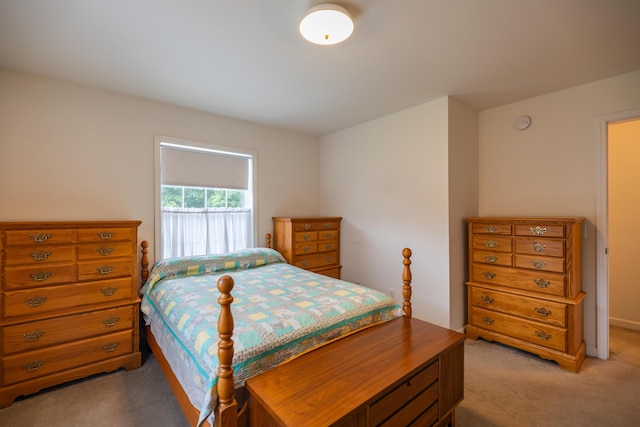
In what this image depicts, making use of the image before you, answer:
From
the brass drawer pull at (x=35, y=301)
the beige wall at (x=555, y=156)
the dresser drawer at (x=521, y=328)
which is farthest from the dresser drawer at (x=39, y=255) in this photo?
the beige wall at (x=555, y=156)

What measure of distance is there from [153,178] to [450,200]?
10.4 ft

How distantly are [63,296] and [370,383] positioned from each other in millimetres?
2407

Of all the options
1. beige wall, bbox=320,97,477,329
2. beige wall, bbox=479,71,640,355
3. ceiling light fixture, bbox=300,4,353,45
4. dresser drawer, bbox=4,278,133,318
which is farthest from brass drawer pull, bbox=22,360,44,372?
beige wall, bbox=479,71,640,355

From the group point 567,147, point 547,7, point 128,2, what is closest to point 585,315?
point 567,147

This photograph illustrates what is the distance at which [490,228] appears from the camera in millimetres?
2871

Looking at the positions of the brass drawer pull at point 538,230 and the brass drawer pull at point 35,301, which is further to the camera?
the brass drawer pull at point 538,230

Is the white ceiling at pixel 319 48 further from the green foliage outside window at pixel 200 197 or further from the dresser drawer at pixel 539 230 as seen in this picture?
the dresser drawer at pixel 539 230

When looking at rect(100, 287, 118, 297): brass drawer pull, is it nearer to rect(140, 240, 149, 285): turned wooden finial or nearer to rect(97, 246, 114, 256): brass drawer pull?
rect(97, 246, 114, 256): brass drawer pull

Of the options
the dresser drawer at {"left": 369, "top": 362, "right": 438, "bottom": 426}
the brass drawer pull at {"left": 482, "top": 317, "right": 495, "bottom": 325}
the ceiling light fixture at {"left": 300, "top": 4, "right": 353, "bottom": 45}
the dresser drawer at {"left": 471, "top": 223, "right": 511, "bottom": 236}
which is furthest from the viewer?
the brass drawer pull at {"left": 482, "top": 317, "right": 495, "bottom": 325}

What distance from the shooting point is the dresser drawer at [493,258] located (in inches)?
109

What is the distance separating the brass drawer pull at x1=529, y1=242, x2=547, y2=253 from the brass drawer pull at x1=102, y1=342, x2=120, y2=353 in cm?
379

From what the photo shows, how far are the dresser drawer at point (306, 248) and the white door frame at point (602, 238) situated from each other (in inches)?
114

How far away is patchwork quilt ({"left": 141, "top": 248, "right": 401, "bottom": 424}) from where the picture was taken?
145 cm

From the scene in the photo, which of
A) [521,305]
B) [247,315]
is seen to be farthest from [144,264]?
[521,305]
